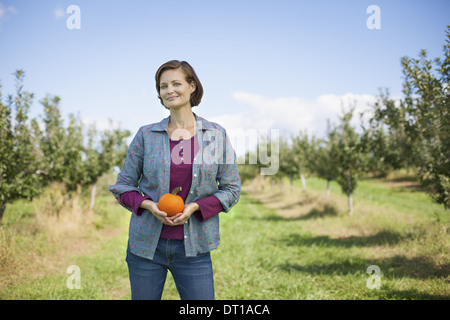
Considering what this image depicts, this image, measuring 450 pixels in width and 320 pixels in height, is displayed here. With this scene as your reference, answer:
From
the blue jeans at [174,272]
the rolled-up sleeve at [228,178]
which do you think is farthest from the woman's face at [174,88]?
the blue jeans at [174,272]

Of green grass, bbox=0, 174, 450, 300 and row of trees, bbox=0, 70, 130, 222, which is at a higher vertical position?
row of trees, bbox=0, 70, 130, 222

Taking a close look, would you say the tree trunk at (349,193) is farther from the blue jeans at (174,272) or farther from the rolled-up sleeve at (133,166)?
the rolled-up sleeve at (133,166)

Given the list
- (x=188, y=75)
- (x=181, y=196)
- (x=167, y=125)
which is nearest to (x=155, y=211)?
(x=181, y=196)

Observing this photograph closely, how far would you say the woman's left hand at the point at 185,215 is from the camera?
1896 mm

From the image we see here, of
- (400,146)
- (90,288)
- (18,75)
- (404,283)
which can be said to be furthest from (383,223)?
(18,75)

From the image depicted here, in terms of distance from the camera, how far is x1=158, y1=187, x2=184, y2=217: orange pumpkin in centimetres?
193

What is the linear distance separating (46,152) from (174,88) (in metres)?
7.63

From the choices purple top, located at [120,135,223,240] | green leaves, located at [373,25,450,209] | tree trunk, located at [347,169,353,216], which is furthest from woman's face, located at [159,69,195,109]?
tree trunk, located at [347,169,353,216]

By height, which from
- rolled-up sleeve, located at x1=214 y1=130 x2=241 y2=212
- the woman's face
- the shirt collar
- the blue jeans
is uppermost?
the woman's face

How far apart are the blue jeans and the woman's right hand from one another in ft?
0.64

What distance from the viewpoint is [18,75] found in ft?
21.8

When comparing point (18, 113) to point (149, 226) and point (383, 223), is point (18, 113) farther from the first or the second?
point (383, 223)

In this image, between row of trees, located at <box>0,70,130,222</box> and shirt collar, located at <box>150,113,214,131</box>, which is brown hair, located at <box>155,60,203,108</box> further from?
row of trees, located at <box>0,70,130,222</box>
